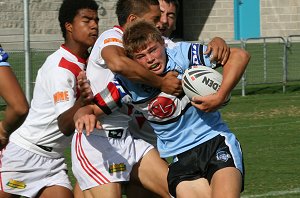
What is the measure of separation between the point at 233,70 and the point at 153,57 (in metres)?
0.52

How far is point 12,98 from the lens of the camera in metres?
5.52

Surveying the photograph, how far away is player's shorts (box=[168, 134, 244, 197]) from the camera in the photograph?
A: 6.12 m

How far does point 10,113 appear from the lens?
563 cm

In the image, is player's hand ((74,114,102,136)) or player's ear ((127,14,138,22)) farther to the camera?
player's ear ((127,14,138,22))

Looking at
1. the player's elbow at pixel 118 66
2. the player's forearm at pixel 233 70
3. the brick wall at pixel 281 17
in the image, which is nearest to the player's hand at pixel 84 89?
the player's elbow at pixel 118 66

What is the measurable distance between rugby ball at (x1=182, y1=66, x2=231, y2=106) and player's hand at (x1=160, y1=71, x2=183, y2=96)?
5cm

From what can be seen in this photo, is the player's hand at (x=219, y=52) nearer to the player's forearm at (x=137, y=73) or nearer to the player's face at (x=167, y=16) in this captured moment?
the player's forearm at (x=137, y=73)

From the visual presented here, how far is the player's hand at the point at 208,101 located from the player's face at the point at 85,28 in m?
1.24

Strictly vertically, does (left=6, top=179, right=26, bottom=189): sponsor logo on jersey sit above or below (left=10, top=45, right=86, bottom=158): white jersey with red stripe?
below

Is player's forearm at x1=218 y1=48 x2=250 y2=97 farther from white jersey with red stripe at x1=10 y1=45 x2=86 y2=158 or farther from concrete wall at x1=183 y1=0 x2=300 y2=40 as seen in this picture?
concrete wall at x1=183 y1=0 x2=300 y2=40

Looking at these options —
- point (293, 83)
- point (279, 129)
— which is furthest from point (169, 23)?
point (293, 83)

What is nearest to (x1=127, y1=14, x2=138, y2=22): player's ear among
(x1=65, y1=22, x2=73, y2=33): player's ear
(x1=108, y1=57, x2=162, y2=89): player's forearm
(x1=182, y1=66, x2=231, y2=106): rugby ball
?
(x1=65, y1=22, x2=73, y2=33): player's ear

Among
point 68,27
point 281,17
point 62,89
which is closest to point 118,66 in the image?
point 62,89

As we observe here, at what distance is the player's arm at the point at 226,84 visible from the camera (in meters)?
5.98
